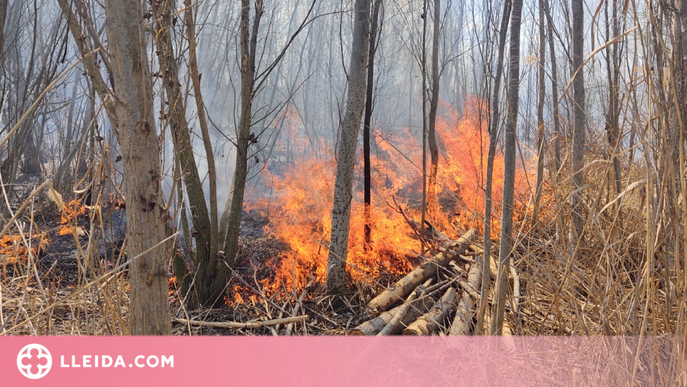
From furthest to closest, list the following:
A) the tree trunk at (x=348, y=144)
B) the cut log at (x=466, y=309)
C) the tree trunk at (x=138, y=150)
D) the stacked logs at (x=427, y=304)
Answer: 1. the tree trunk at (x=348, y=144)
2. the stacked logs at (x=427, y=304)
3. the cut log at (x=466, y=309)
4. the tree trunk at (x=138, y=150)

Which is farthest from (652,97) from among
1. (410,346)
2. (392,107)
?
(392,107)

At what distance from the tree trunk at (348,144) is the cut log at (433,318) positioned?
76 centimetres

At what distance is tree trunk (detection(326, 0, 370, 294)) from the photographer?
335 centimetres

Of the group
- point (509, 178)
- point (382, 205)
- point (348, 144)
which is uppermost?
point (348, 144)

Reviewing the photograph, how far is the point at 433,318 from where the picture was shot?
290 cm

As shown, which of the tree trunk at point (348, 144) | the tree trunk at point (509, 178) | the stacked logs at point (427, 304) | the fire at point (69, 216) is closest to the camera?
the fire at point (69, 216)

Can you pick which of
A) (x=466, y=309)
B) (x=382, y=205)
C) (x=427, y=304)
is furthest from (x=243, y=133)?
(x=382, y=205)

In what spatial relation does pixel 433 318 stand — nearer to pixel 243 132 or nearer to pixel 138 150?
pixel 243 132

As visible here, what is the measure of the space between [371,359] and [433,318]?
1.90 ft

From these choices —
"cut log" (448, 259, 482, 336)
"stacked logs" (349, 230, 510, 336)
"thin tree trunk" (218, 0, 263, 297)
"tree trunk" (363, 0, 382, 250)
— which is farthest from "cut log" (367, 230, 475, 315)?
"thin tree trunk" (218, 0, 263, 297)

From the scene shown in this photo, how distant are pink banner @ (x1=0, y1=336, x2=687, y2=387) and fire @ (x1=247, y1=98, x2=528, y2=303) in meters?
0.49

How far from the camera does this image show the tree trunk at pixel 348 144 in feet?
11.0

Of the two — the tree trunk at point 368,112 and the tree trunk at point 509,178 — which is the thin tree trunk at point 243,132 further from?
the tree trunk at point 509,178

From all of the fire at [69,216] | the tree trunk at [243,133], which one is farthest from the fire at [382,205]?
the fire at [69,216]
